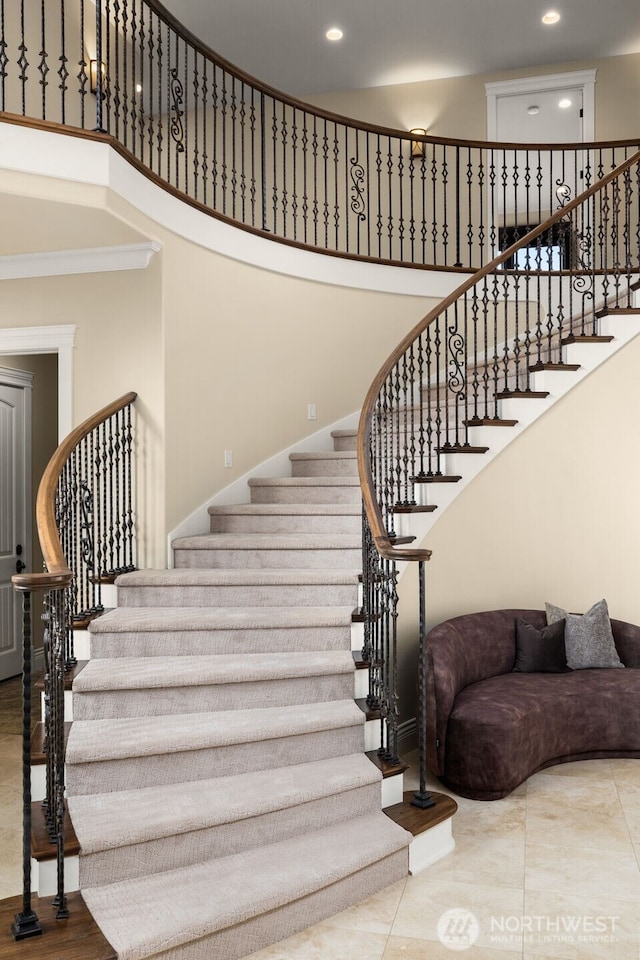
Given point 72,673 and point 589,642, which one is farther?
point 589,642

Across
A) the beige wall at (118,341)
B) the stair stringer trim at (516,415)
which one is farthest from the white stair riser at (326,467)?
the beige wall at (118,341)

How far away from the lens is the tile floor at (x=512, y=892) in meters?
2.70

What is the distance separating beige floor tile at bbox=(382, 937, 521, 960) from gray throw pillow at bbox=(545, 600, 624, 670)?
2.46 meters

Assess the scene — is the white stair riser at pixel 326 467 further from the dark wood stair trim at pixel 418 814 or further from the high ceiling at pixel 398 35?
the high ceiling at pixel 398 35

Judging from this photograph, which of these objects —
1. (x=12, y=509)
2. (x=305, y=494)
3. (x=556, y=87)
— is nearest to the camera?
(x=305, y=494)

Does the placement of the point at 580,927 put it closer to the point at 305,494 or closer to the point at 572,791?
the point at 572,791

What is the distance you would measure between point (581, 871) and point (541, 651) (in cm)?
174

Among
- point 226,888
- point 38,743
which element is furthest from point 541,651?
point 38,743

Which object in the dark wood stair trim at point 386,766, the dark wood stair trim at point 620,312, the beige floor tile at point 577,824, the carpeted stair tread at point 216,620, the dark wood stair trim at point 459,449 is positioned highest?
the dark wood stair trim at point 620,312

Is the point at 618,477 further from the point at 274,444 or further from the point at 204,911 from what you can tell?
the point at 204,911

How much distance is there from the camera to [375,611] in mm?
3840

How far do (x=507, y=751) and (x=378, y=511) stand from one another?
1459 mm

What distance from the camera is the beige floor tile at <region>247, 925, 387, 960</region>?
2650 millimetres

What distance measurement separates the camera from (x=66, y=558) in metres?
3.75
